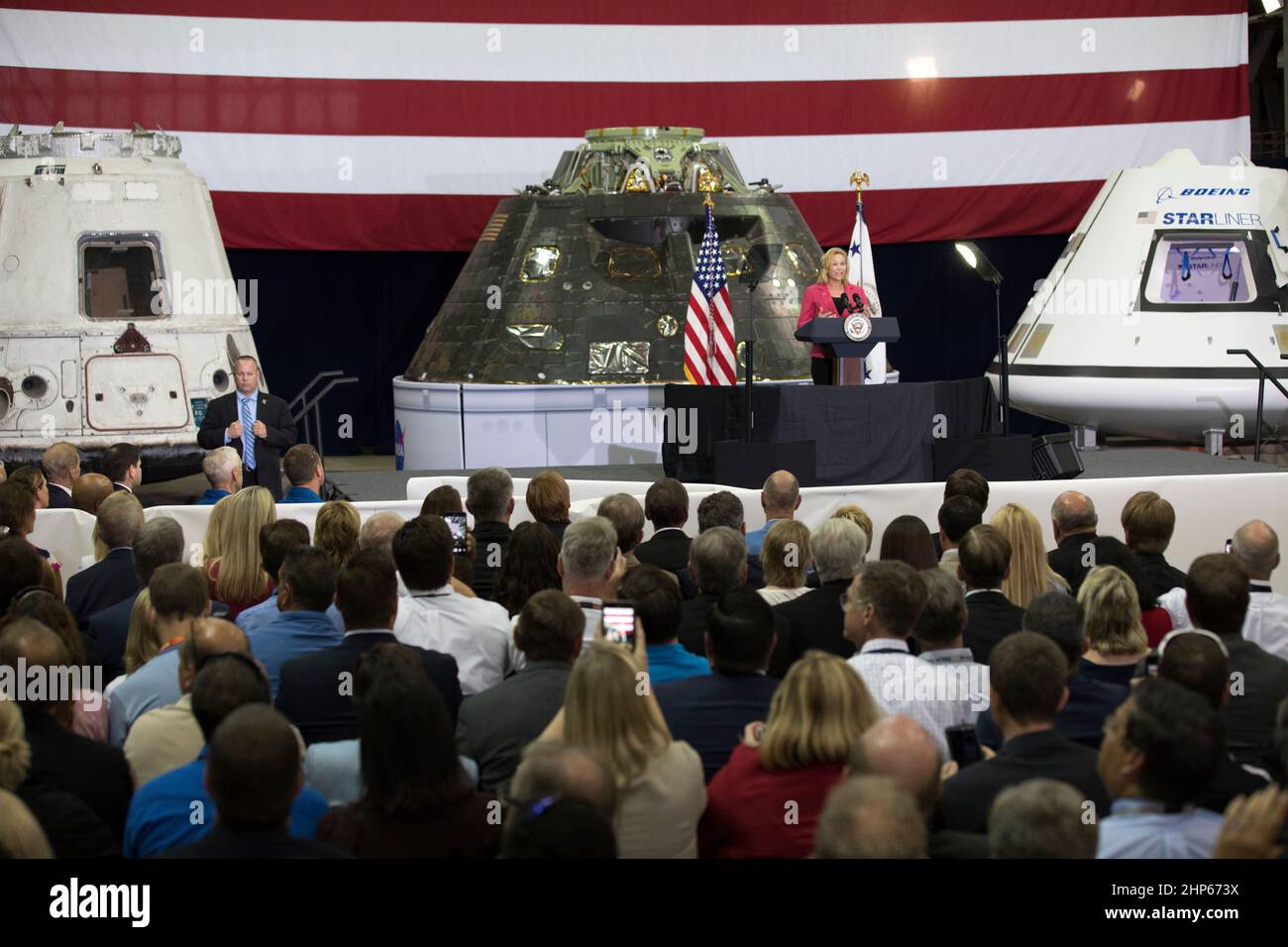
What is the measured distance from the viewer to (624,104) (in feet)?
49.4

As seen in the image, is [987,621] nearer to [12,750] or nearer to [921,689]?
[921,689]

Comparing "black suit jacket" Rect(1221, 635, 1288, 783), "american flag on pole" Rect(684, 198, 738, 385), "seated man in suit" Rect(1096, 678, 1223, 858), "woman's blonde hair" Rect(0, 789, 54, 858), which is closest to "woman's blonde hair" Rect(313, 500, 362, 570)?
"woman's blonde hair" Rect(0, 789, 54, 858)

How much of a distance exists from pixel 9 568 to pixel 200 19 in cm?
1026

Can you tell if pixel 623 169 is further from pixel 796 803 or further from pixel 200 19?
pixel 796 803

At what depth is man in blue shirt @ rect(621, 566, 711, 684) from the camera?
4.55 m

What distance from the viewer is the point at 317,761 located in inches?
151

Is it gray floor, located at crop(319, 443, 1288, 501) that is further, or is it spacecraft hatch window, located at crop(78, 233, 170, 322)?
spacecraft hatch window, located at crop(78, 233, 170, 322)

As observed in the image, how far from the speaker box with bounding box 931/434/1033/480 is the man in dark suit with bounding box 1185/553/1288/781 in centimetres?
573

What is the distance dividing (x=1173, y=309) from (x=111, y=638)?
1036cm

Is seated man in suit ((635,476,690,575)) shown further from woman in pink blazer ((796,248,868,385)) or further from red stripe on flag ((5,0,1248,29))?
red stripe on flag ((5,0,1248,29))

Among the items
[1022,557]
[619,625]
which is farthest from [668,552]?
[619,625]

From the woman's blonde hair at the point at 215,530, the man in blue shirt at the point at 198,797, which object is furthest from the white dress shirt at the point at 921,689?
the woman's blonde hair at the point at 215,530

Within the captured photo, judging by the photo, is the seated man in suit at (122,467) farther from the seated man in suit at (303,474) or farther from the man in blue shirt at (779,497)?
the man in blue shirt at (779,497)

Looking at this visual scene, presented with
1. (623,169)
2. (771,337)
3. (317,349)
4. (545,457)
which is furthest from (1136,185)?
Result: (317,349)
